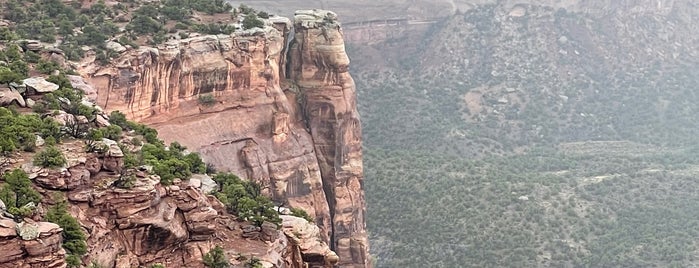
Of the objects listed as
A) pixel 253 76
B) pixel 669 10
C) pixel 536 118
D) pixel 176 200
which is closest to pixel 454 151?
pixel 536 118

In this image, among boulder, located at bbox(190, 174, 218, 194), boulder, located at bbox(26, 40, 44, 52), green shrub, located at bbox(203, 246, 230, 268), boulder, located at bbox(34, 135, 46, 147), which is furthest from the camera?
boulder, located at bbox(26, 40, 44, 52)

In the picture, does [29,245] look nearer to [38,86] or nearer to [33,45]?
[38,86]

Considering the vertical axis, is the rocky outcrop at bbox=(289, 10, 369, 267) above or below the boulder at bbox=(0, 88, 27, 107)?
below

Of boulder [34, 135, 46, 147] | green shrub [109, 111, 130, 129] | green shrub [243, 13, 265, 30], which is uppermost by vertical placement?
boulder [34, 135, 46, 147]

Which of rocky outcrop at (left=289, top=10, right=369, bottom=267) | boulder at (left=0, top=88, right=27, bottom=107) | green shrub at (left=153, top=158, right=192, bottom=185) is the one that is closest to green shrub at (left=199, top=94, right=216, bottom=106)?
rocky outcrop at (left=289, top=10, right=369, bottom=267)

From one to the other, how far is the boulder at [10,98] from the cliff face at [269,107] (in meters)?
11.4

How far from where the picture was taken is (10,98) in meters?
32.1

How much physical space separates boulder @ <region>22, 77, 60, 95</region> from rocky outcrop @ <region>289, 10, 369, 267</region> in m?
23.4

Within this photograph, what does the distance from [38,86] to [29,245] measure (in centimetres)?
1176

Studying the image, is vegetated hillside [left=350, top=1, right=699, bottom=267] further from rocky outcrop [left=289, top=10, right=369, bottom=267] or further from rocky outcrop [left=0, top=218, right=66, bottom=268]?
rocky outcrop [left=0, top=218, right=66, bottom=268]

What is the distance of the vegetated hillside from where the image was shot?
259ft

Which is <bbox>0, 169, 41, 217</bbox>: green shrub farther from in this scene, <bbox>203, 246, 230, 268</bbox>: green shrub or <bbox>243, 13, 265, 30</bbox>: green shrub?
<bbox>243, 13, 265, 30</bbox>: green shrub

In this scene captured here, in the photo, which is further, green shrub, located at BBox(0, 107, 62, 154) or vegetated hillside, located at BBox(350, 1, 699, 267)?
vegetated hillside, located at BBox(350, 1, 699, 267)

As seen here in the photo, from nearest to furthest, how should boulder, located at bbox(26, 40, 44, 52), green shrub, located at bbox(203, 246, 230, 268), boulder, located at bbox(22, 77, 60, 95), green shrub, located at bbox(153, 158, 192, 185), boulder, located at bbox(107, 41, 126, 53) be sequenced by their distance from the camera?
green shrub, located at bbox(203, 246, 230, 268) → green shrub, located at bbox(153, 158, 192, 185) → boulder, located at bbox(22, 77, 60, 95) → boulder, located at bbox(26, 40, 44, 52) → boulder, located at bbox(107, 41, 126, 53)
